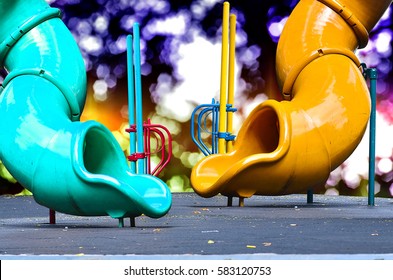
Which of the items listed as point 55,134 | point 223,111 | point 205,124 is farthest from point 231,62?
point 55,134

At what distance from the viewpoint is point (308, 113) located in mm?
8531

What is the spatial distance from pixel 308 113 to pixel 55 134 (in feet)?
9.03

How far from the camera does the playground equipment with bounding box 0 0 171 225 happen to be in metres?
6.32

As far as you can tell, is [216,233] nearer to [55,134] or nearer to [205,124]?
[55,134]

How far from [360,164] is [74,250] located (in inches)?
282

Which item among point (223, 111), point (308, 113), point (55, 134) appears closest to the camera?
point (55, 134)

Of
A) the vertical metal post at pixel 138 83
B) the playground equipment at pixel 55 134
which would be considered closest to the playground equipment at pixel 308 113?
the vertical metal post at pixel 138 83

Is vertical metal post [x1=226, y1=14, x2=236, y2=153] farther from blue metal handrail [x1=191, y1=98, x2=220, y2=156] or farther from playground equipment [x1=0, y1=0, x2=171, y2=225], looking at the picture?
playground equipment [x1=0, y1=0, x2=171, y2=225]

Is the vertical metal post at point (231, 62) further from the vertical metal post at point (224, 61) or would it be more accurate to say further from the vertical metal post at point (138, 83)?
the vertical metal post at point (138, 83)

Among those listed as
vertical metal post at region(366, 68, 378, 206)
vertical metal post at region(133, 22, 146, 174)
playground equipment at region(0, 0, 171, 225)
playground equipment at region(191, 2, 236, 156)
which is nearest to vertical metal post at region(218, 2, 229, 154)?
playground equipment at region(191, 2, 236, 156)

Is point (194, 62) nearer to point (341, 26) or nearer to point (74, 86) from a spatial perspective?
point (341, 26)

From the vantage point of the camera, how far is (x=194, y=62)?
39.1 ft

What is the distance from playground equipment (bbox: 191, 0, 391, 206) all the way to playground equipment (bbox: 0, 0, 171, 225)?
5.80 ft

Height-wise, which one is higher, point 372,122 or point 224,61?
point 224,61
